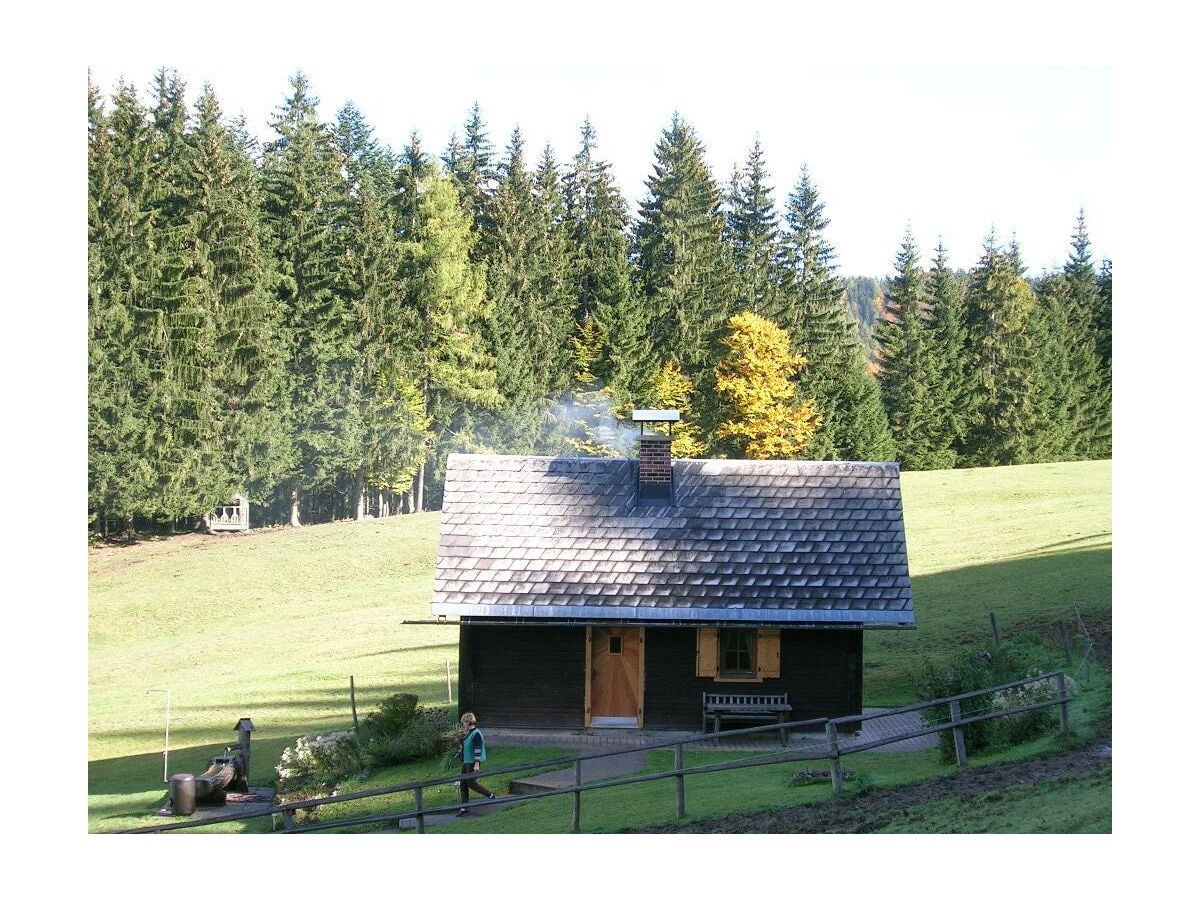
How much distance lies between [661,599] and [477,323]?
34.3m

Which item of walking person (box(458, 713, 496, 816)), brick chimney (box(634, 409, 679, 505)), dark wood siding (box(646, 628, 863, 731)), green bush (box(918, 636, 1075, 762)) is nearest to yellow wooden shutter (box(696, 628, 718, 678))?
dark wood siding (box(646, 628, 863, 731))

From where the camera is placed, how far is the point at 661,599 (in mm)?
22844

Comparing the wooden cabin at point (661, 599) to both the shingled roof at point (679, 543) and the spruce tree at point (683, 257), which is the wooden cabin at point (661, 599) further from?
the spruce tree at point (683, 257)

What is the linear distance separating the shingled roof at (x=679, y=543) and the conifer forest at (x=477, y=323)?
26573mm

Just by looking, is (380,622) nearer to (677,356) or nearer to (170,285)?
(170,285)

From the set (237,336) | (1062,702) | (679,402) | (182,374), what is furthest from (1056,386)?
(1062,702)

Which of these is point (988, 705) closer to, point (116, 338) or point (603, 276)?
point (116, 338)

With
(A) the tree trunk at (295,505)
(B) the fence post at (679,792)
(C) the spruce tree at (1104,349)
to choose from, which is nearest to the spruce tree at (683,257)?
(A) the tree trunk at (295,505)

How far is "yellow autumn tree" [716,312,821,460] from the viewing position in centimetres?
5394

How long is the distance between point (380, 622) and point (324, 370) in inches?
624

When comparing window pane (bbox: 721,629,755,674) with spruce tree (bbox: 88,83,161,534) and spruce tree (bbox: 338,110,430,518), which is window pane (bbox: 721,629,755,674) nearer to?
spruce tree (bbox: 88,83,161,534)

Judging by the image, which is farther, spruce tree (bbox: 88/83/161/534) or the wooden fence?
spruce tree (bbox: 88/83/161/534)

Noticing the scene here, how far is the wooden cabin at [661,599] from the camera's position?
22.7 meters

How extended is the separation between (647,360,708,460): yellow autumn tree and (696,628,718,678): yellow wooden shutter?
29437mm
